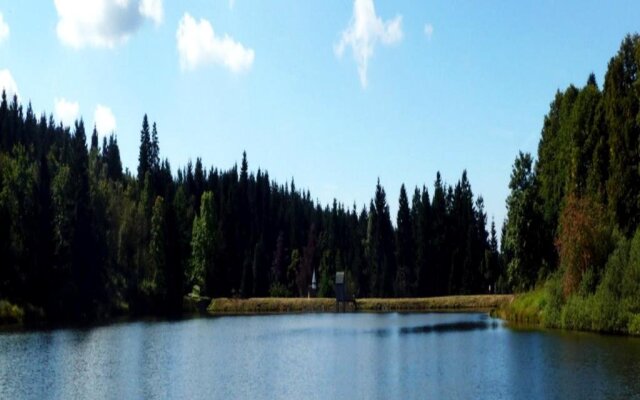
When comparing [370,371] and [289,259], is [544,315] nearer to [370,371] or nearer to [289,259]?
[370,371]

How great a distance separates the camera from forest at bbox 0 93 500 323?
112062 millimetres

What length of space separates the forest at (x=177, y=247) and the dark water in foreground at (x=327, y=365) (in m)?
37.6

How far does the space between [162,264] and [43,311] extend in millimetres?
35104

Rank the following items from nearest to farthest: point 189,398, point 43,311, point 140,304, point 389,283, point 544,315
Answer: point 189,398, point 544,315, point 43,311, point 140,304, point 389,283

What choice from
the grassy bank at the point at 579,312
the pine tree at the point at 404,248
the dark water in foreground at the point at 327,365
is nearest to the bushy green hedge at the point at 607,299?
the grassy bank at the point at 579,312

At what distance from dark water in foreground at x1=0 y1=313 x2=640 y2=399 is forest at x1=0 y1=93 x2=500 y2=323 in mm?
37585

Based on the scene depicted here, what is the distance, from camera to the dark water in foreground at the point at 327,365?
3888 cm

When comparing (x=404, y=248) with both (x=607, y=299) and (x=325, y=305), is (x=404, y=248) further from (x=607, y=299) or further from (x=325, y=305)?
(x=607, y=299)

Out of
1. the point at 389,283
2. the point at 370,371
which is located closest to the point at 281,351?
the point at 370,371

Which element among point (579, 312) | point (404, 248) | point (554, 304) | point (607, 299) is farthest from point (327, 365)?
point (404, 248)

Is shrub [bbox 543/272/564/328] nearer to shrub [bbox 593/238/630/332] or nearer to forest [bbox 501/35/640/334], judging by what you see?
forest [bbox 501/35/640/334]

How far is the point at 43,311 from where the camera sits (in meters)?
→ 107

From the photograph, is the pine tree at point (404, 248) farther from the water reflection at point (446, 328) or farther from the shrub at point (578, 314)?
the shrub at point (578, 314)

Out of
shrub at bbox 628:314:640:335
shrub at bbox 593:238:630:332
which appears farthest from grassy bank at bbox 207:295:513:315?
shrub at bbox 628:314:640:335
